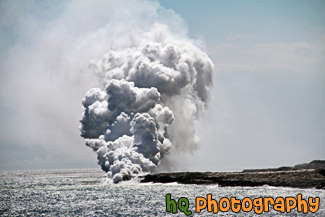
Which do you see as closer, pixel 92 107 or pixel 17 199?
pixel 17 199

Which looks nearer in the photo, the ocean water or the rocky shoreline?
the ocean water

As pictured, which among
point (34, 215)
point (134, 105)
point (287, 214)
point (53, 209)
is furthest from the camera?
point (134, 105)

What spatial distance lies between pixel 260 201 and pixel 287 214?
52.9 feet

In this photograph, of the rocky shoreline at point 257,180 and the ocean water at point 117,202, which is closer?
the ocean water at point 117,202

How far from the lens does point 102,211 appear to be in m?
76.3

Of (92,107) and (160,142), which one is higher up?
(92,107)

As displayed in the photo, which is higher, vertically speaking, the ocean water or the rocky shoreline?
the rocky shoreline

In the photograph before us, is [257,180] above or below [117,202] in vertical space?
above

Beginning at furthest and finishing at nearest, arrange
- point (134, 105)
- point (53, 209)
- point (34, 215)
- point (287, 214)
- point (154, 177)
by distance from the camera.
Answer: point (134, 105) < point (154, 177) < point (53, 209) < point (34, 215) < point (287, 214)

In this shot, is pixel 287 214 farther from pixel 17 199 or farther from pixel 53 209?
pixel 17 199

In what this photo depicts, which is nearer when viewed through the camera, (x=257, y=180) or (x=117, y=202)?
(x=117, y=202)

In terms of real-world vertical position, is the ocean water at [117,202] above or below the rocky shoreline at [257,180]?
below

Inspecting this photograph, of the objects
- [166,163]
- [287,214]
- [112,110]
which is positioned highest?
[112,110]

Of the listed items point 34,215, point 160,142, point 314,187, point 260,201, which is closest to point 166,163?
point 160,142
